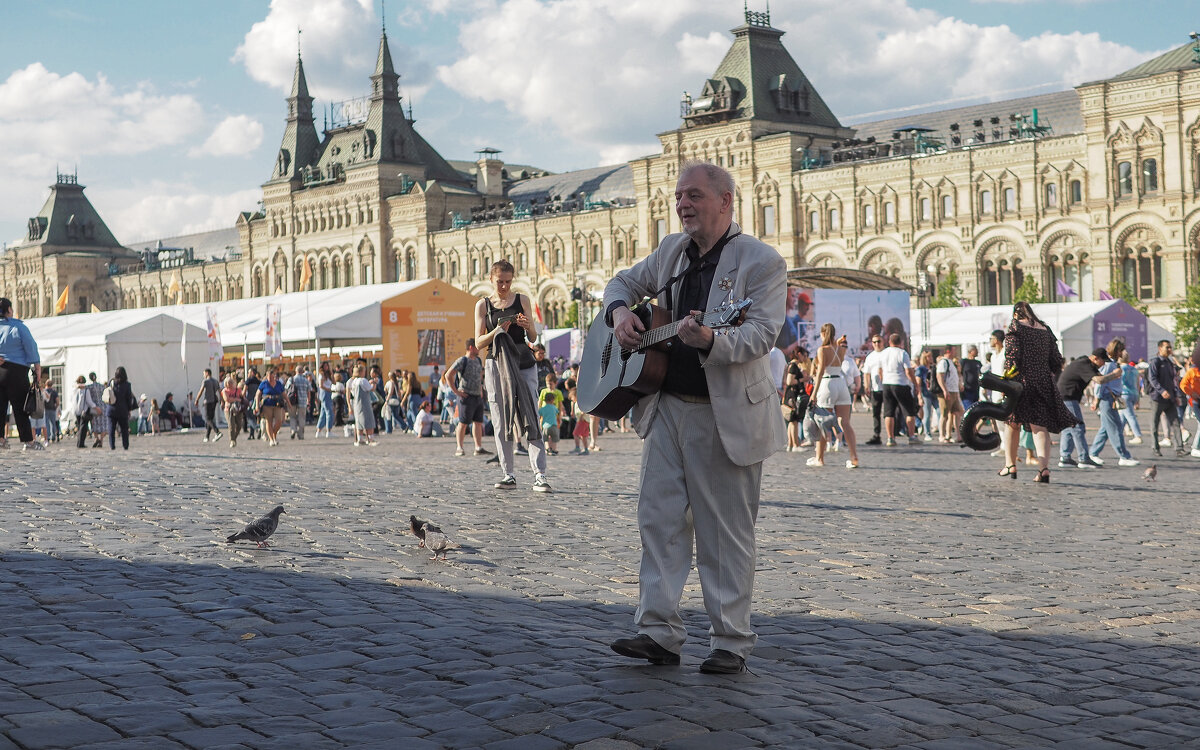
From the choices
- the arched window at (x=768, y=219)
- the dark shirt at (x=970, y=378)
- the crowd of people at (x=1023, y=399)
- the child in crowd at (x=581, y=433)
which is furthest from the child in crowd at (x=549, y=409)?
the arched window at (x=768, y=219)

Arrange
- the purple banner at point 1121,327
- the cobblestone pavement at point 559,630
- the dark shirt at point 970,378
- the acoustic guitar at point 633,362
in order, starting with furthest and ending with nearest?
the purple banner at point 1121,327, the dark shirt at point 970,378, the acoustic guitar at point 633,362, the cobblestone pavement at point 559,630

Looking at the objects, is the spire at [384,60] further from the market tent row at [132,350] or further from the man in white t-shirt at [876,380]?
the man in white t-shirt at [876,380]

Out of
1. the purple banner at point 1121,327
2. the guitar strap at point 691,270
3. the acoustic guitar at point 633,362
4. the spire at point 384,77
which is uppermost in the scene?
the spire at point 384,77

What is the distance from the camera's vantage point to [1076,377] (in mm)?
15992

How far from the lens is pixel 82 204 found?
11869cm

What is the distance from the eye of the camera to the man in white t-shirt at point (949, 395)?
20922 mm

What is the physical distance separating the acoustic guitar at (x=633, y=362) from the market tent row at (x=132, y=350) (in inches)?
1227

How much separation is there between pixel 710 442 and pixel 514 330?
249 inches

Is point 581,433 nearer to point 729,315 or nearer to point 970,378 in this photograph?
point 970,378

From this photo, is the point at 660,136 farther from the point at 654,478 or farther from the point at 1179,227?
the point at 654,478

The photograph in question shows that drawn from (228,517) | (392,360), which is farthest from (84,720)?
(392,360)

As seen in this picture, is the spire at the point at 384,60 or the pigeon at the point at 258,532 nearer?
the pigeon at the point at 258,532

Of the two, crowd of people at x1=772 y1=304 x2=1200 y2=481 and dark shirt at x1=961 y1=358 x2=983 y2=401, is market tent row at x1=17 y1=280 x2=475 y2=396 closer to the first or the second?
crowd of people at x1=772 y1=304 x2=1200 y2=481

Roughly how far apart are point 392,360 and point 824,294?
40.1 ft
